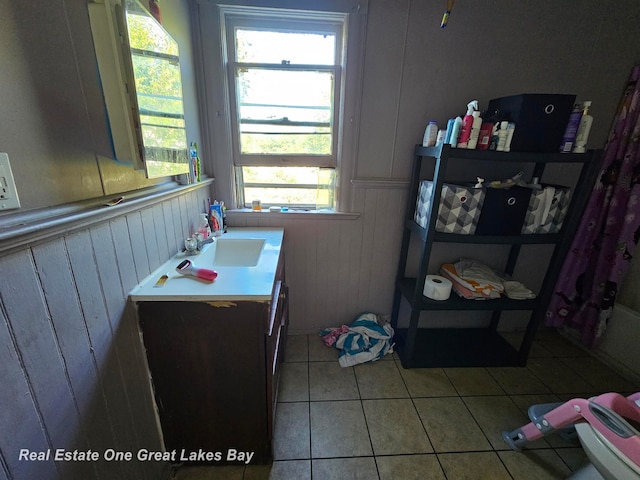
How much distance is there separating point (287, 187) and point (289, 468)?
1.57 metres

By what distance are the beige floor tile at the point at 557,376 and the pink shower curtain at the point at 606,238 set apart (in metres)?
0.33

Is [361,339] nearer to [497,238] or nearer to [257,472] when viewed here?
[257,472]

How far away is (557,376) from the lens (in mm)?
1734

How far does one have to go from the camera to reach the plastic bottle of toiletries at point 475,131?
1.31 meters

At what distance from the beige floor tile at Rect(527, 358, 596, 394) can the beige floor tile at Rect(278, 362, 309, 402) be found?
1.57 metres

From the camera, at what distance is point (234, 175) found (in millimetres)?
1765

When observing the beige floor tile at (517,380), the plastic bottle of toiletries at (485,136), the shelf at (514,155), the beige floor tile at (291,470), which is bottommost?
the beige floor tile at (291,470)

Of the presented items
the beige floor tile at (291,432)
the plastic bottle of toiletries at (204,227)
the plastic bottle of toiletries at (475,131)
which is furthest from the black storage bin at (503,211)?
the plastic bottle of toiletries at (204,227)

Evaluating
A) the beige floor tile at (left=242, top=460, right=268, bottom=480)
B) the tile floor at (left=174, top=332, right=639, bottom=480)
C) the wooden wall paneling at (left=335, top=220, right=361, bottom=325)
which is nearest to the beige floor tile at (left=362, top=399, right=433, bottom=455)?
the tile floor at (left=174, top=332, right=639, bottom=480)

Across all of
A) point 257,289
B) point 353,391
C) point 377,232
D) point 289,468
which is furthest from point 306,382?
point 377,232

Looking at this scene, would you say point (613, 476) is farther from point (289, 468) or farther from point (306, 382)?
point (306, 382)

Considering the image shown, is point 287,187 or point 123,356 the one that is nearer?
point 123,356

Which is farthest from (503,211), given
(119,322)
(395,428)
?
(119,322)

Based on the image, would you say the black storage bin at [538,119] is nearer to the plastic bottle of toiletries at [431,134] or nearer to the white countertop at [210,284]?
the plastic bottle of toiletries at [431,134]
